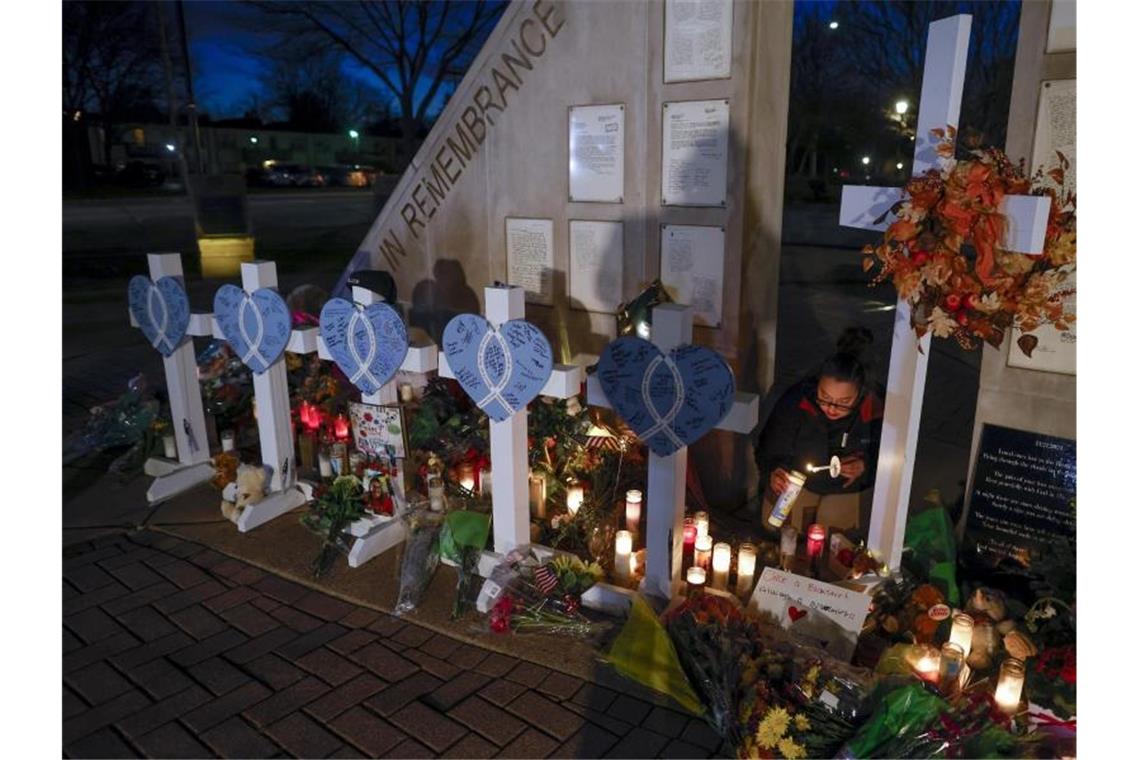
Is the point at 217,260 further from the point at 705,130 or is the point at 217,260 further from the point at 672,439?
the point at 672,439

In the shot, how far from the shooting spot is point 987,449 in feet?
14.0

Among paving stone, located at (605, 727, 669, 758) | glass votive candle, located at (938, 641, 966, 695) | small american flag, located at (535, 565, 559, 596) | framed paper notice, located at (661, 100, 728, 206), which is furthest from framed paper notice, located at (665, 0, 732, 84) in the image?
paving stone, located at (605, 727, 669, 758)

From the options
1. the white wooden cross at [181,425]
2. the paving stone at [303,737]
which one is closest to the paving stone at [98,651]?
the paving stone at [303,737]

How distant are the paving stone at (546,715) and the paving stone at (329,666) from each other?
798 mm

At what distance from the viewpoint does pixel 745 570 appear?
13.2 feet

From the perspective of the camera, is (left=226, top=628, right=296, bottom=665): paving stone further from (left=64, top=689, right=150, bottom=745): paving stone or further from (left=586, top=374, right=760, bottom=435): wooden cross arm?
(left=586, top=374, right=760, bottom=435): wooden cross arm

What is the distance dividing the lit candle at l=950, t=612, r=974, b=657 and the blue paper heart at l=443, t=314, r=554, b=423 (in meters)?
2.20

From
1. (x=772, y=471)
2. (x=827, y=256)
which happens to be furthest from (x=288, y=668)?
(x=827, y=256)

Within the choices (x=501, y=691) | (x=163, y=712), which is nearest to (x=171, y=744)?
(x=163, y=712)

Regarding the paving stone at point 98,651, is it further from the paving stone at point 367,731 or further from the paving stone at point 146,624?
the paving stone at point 367,731

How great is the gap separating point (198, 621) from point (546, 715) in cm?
199

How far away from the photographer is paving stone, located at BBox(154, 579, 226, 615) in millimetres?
4113

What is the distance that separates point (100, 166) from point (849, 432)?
45.6 metres

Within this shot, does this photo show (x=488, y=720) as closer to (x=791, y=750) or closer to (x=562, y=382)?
(x=791, y=750)
